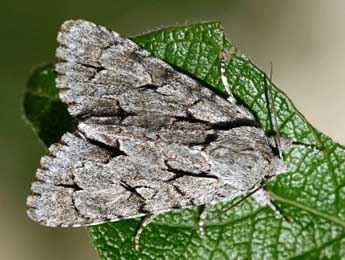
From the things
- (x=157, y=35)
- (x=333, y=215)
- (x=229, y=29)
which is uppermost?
(x=229, y=29)

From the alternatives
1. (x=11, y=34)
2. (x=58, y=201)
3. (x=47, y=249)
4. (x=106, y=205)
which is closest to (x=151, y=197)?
(x=106, y=205)

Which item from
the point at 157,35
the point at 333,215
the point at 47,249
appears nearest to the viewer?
the point at 333,215

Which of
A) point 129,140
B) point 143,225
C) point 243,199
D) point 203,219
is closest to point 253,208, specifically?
point 243,199

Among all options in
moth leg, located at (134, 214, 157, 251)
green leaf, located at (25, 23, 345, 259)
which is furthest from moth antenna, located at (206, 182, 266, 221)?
moth leg, located at (134, 214, 157, 251)

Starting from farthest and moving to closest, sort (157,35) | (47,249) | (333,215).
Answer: (47,249) → (157,35) → (333,215)

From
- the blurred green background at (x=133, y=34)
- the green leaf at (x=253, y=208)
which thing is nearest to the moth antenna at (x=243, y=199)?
the green leaf at (x=253, y=208)

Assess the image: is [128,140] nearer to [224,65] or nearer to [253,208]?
[224,65]

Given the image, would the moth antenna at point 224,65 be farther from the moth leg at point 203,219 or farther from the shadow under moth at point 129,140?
the moth leg at point 203,219

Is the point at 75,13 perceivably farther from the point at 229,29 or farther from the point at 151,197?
the point at 151,197
